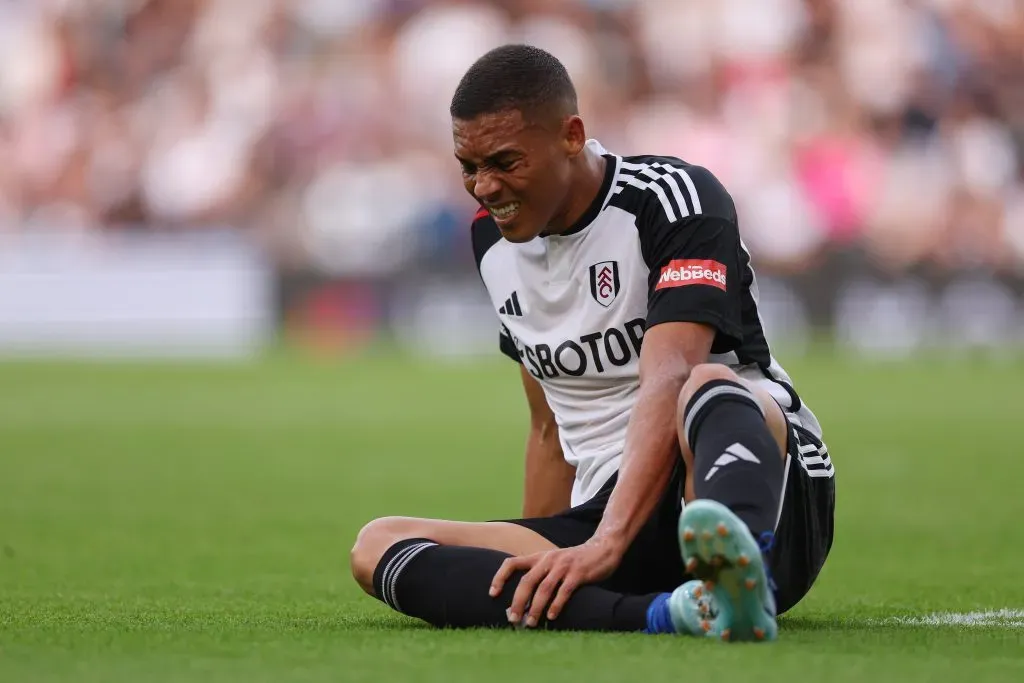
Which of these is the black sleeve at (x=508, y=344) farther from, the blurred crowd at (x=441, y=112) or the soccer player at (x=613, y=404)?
the blurred crowd at (x=441, y=112)

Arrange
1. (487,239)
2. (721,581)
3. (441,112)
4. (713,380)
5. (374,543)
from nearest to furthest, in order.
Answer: (721,581) → (713,380) → (374,543) → (487,239) → (441,112)

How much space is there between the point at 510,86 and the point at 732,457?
3.40 feet

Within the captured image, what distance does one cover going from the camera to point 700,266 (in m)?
3.68

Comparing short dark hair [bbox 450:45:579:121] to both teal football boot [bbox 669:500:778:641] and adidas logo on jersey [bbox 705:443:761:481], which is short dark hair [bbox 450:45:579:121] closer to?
adidas logo on jersey [bbox 705:443:761:481]

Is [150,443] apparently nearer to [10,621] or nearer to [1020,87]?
[10,621]

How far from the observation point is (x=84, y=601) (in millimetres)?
4363

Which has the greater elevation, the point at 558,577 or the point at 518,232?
the point at 518,232

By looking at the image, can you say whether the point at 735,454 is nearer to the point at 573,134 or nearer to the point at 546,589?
the point at 546,589

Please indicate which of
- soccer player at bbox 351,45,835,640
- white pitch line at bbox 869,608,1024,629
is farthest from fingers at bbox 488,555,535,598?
white pitch line at bbox 869,608,1024,629

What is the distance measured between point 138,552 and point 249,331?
1306cm

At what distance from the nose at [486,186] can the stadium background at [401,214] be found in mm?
5198

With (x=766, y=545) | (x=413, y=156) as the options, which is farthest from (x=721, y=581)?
(x=413, y=156)

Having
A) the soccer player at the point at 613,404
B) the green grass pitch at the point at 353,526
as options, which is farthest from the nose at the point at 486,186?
the green grass pitch at the point at 353,526

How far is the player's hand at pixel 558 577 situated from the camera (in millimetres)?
3447
